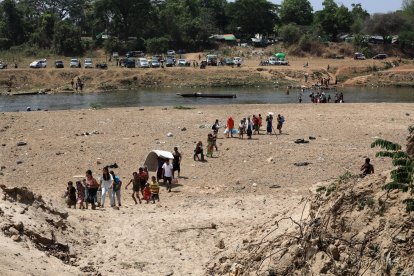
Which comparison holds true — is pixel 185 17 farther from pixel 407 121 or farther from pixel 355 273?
pixel 355 273

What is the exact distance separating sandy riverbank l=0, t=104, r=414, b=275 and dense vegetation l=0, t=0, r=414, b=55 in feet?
142

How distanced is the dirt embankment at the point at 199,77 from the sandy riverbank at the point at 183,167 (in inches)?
978

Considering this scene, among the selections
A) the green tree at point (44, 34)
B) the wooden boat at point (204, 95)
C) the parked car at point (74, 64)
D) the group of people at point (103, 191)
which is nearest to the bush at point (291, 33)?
the parked car at point (74, 64)

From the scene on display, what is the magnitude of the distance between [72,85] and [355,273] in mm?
54919

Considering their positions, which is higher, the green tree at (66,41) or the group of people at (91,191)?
the green tree at (66,41)

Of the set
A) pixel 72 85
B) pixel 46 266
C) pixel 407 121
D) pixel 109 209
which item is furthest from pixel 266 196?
pixel 72 85

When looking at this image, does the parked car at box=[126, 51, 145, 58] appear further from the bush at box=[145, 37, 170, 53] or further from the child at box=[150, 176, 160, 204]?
the child at box=[150, 176, 160, 204]

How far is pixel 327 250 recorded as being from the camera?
9.99 meters

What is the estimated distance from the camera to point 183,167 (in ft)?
74.7

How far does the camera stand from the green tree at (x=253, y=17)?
309 ft

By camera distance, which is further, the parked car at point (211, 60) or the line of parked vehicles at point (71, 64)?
the parked car at point (211, 60)

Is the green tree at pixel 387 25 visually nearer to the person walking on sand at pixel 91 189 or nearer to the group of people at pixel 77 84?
the group of people at pixel 77 84

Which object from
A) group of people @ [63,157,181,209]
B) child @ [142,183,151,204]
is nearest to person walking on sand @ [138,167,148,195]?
group of people @ [63,157,181,209]

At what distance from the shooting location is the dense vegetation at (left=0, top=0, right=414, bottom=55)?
8206cm
